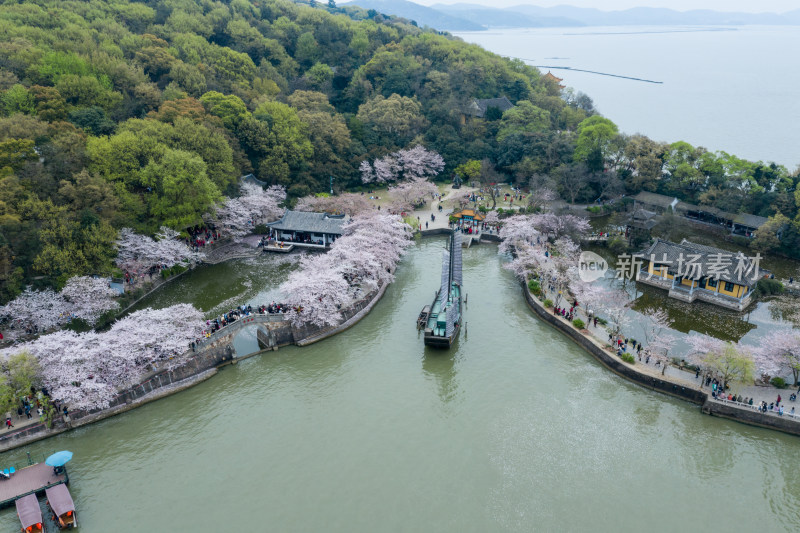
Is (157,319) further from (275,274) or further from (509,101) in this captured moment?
(509,101)

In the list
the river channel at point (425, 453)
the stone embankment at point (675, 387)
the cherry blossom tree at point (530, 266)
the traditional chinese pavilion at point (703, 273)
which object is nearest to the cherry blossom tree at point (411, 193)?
the cherry blossom tree at point (530, 266)

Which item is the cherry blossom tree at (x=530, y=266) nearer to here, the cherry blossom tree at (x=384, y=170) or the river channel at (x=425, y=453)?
the river channel at (x=425, y=453)

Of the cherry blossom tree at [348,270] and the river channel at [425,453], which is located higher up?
the cherry blossom tree at [348,270]

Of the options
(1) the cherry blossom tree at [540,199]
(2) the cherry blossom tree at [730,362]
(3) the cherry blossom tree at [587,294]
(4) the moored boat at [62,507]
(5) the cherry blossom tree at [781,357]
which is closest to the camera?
(4) the moored boat at [62,507]

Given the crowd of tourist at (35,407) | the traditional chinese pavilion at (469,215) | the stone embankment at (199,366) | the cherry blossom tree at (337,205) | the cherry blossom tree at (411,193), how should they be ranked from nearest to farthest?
the crowd of tourist at (35,407) < the stone embankment at (199,366) < the cherry blossom tree at (337,205) < the traditional chinese pavilion at (469,215) < the cherry blossom tree at (411,193)

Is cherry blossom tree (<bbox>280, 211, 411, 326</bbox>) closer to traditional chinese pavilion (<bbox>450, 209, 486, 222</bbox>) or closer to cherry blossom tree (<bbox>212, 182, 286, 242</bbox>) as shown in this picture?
traditional chinese pavilion (<bbox>450, 209, 486, 222</bbox>)

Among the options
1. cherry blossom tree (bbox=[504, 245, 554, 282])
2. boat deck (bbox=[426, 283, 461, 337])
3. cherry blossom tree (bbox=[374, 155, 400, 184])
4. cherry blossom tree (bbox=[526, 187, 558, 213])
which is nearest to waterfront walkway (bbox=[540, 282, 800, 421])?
cherry blossom tree (bbox=[504, 245, 554, 282])
